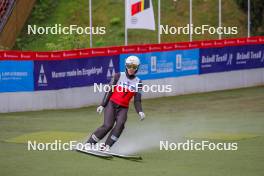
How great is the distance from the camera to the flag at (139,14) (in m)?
27.9

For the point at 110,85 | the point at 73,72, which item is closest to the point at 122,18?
the point at 73,72

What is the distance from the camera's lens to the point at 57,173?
13.7 metres

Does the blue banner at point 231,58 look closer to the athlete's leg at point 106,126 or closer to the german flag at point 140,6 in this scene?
the german flag at point 140,6

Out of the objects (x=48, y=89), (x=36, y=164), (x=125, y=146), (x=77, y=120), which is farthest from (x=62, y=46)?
(x=36, y=164)

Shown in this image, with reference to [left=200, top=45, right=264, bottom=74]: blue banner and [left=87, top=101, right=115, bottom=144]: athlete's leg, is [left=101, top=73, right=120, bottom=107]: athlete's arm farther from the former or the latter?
[left=200, top=45, right=264, bottom=74]: blue banner

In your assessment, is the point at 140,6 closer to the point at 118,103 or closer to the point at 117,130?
the point at 118,103

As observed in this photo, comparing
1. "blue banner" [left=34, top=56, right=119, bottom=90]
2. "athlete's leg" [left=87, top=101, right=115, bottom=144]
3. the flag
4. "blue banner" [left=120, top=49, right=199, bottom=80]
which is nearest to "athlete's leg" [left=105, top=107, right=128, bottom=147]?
"athlete's leg" [left=87, top=101, right=115, bottom=144]

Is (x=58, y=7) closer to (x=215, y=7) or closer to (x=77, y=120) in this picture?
(x=215, y=7)

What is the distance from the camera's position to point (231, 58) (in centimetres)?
→ 3209

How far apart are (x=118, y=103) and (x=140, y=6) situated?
12.7 metres

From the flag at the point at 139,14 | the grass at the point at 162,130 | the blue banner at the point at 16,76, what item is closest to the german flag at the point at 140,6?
the flag at the point at 139,14

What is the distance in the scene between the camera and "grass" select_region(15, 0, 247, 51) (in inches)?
1483

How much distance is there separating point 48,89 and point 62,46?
860cm

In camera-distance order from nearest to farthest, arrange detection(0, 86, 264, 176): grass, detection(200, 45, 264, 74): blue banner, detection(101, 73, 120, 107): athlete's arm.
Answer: detection(0, 86, 264, 176): grass
detection(101, 73, 120, 107): athlete's arm
detection(200, 45, 264, 74): blue banner
